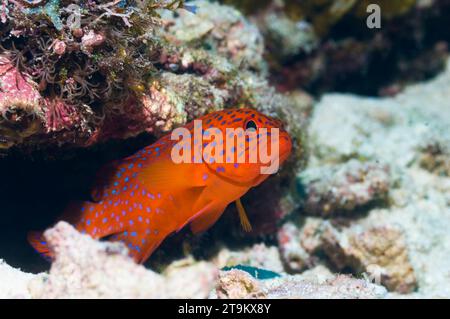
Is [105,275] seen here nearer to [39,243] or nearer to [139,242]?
[139,242]

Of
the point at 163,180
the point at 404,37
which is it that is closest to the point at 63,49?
the point at 163,180

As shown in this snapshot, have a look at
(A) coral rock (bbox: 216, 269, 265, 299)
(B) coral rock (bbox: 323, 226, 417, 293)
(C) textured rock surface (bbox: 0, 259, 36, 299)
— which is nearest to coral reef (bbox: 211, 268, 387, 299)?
(A) coral rock (bbox: 216, 269, 265, 299)

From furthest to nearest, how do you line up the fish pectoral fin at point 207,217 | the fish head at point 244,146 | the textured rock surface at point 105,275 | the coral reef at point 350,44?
the coral reef at point 350,44 → the fish pectoral fin at point 207,217 → the fish head at point 244,146 → the textured rock surface at point 105,275

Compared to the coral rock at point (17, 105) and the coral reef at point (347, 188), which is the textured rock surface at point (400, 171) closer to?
the coral reef at point (347, 188)

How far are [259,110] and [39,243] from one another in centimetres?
271

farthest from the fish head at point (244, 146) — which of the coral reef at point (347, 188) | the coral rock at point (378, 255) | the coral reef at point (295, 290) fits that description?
the coral reef at point (347, 188)

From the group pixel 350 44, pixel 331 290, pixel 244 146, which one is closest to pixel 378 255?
pixel 331 290

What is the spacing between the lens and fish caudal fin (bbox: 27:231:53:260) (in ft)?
12.9

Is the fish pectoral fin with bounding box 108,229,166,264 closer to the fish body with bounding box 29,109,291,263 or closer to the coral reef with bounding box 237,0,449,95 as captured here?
the fish body with bounding box 29,109,291,263

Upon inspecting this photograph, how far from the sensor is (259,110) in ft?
15.2

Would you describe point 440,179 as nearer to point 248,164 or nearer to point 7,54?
point 248,164

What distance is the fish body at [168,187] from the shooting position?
3436 millimetres

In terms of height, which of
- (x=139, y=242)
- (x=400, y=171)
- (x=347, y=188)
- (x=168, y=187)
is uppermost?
(x=168, y=187)

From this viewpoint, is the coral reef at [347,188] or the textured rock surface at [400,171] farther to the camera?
the coral reef at [347,188]
